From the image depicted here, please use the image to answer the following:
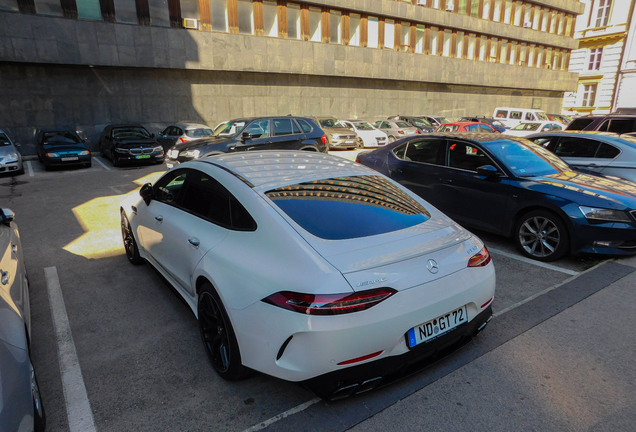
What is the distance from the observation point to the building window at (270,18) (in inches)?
890

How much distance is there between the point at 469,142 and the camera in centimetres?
587

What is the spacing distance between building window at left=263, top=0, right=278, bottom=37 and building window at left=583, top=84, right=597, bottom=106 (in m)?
35.1

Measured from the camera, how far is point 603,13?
1480 inches

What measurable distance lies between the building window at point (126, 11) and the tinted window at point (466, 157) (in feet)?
63.2

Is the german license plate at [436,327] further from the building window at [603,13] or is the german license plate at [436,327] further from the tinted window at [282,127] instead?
the building window at [603,13]

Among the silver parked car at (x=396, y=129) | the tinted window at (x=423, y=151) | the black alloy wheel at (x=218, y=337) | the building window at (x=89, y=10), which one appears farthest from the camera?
the silver parked car at (x=396, y=129)

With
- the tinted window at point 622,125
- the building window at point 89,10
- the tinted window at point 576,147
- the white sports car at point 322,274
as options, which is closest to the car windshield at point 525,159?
the tinted window at point 576,147

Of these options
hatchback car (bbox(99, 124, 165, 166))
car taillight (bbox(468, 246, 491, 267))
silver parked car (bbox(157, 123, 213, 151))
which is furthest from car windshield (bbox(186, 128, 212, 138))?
car taillight (bbox(468, 246, 491, 267))

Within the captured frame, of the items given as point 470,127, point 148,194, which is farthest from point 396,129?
point 148,194

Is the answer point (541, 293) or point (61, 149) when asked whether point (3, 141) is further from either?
point (541, 293)

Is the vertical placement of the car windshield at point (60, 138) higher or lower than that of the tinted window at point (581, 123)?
lower

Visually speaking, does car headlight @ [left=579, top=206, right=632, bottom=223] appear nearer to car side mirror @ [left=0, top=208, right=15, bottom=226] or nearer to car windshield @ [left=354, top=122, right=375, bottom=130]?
car side mirror @ [left=0, top=208, right=15, bottom=226]

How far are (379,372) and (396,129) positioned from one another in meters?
20.2

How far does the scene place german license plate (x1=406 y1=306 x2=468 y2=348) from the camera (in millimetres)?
2439
